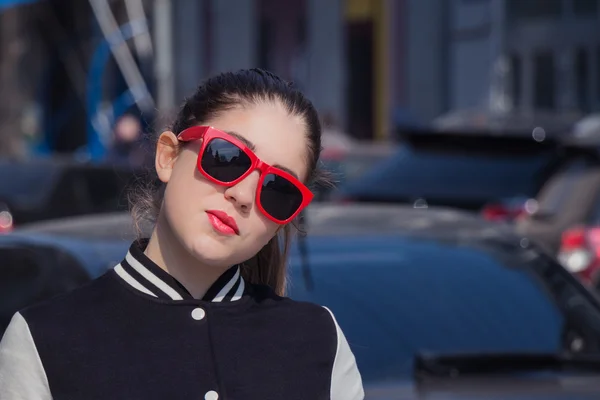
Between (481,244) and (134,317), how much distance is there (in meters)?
2.77

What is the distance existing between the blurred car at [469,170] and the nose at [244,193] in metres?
6.35

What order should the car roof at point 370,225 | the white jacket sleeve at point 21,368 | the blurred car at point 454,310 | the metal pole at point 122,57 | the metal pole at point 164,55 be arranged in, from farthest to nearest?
the metal pole at point 122,57
the metal pole at point 164,55
the car roof at point 370,225
the blurred car at point 454,310
the white jacket sleeve at point 21,368

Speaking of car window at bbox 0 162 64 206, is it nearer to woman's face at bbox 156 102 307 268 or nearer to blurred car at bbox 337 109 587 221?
blurred car at bbox 337 109 587 221

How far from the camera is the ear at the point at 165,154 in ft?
7.54

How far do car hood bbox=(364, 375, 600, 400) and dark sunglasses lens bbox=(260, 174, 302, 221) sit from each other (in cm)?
168

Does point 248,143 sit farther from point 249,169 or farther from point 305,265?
point 305,265

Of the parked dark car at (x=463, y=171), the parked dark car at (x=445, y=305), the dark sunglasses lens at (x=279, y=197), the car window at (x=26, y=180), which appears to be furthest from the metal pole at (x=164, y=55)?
the dark sunglasses lens at (x=279, y=197)

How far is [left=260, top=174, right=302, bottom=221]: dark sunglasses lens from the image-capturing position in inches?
87.1

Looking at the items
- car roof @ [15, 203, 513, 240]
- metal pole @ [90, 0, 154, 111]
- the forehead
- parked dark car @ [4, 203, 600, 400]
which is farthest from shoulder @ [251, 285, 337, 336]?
metal pole @ [90, 0, 154, 111]

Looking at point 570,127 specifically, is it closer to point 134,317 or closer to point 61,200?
point 61,200

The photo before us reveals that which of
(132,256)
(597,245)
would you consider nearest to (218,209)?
(132,256)

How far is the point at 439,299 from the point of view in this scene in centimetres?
442

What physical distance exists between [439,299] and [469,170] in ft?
15.4

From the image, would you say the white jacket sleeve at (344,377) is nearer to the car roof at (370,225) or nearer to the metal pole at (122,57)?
the car roof at (370,225)
